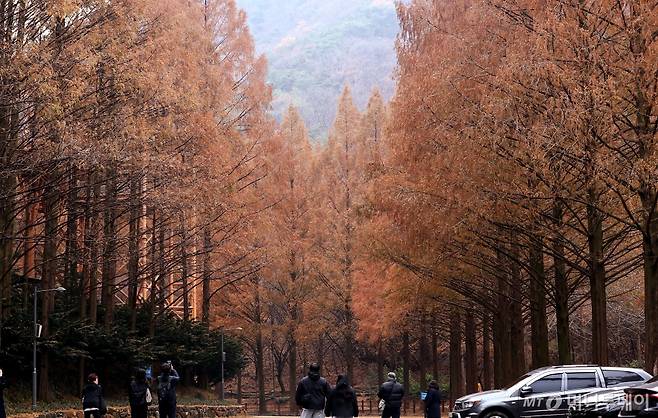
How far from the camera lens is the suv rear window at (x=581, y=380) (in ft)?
55.4

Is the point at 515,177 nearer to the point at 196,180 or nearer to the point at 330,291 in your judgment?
the point at 196,180

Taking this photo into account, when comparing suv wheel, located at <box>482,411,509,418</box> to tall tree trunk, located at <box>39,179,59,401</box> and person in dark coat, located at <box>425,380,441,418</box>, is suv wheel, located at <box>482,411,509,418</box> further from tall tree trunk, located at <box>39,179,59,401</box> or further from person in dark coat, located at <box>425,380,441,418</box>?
tall tree trunk, located at <box>39,179,59,401</box>

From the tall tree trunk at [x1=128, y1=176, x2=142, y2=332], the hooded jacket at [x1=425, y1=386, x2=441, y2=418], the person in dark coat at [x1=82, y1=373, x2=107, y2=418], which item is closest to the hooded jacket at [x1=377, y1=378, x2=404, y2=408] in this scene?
the hooded jacket at [x1=425, y1=386, x2=441, y2=418]

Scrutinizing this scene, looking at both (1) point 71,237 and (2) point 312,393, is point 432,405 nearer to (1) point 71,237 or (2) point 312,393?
(2) point 312,393

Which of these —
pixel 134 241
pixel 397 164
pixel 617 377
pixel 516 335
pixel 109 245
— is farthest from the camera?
pixel 134 241

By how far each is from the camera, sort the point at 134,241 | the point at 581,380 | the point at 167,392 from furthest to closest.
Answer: the point at 134,241
the point at 167,392
the point at 581,380

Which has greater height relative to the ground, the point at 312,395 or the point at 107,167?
the point at 107,167

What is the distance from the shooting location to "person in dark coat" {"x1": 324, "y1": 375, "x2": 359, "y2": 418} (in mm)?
14289

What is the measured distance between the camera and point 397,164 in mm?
24312

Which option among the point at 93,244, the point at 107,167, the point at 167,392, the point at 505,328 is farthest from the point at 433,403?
the point at 107,167

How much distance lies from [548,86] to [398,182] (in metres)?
6.78

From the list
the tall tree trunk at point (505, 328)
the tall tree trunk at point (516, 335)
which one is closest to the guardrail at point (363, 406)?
the tall tree trunk at point (505, 328)

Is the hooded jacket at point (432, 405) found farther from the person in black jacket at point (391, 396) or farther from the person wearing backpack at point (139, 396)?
Result: the person wearing backpack at point (139, 396)

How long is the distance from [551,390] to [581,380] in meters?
0.59
